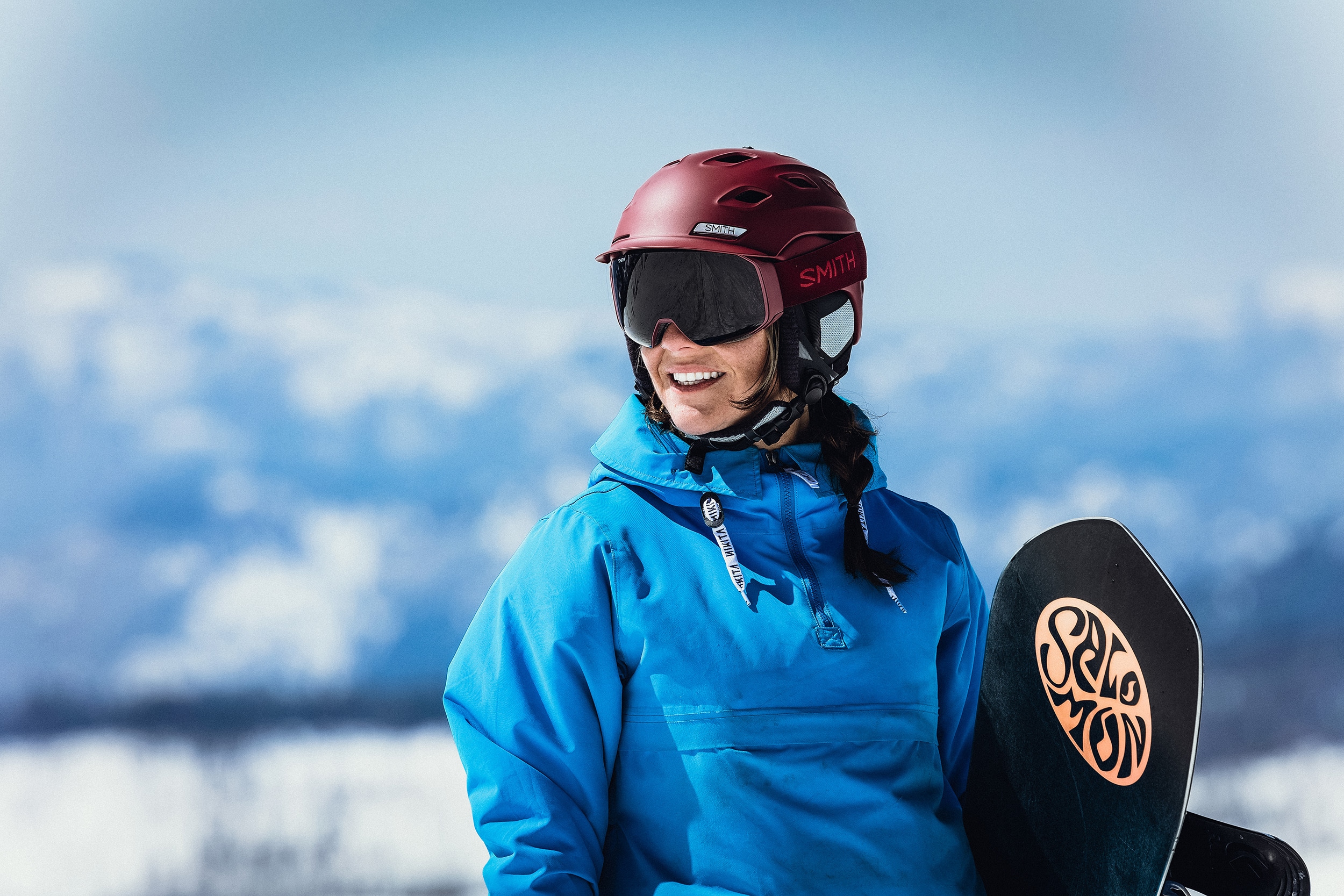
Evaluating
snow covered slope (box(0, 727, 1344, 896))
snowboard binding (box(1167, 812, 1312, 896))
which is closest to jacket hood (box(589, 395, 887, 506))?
snowboard binding (box(1167, 812, 1312, 896))

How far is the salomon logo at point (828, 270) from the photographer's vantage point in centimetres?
167

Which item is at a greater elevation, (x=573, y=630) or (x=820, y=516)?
(x=820, y=516)

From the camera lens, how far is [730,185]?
5.42 feet

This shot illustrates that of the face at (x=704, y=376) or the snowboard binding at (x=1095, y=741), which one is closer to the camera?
the snowboard binding at (x=1095, y=741)

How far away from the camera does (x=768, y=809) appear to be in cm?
132

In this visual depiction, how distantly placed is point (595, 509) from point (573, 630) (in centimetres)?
20

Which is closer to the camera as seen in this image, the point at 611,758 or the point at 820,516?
the point at 611,758

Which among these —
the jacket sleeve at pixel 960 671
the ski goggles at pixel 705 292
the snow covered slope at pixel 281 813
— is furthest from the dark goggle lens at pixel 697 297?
the snow covered slope at pixel 281 813

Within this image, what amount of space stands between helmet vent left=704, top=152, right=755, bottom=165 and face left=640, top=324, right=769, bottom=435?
0.32 m

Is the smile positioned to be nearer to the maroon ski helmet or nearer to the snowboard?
the maroon ski helmet

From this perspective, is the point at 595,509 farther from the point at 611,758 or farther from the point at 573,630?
the point at 611,758

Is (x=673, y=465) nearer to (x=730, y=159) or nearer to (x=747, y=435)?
(x=747, y=435)

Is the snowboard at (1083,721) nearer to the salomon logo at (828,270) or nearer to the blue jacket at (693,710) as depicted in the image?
the blue jacket at (693,710)

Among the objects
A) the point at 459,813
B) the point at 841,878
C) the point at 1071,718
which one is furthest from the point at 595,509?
the point at 459,813
